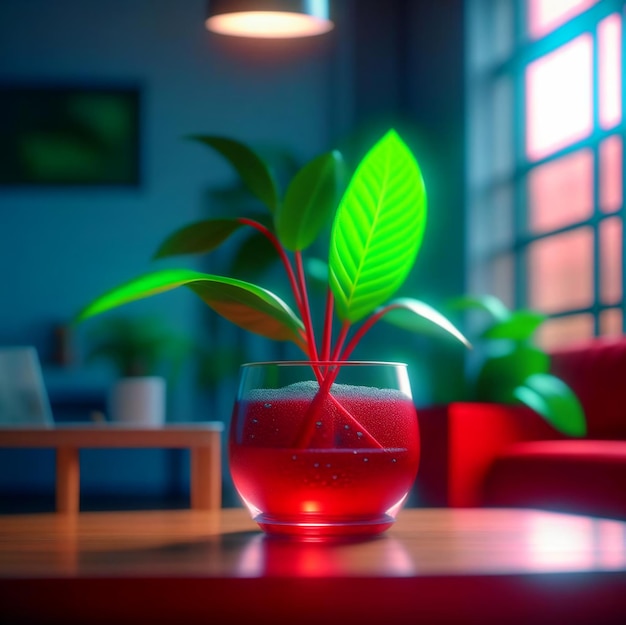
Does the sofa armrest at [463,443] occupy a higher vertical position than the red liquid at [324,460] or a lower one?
lower

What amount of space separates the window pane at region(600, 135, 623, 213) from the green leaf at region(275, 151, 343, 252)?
2944 millimetres

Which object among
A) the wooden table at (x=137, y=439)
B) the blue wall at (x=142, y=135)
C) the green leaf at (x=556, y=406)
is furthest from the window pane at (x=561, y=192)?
the wooden table at (x=137, y=439)

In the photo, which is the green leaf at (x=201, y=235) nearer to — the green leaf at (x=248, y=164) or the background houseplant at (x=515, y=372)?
the green leaf at (x=248, y=164)

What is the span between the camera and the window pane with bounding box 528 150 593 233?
4070mm

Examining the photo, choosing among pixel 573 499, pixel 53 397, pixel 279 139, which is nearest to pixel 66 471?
pixel 573 499

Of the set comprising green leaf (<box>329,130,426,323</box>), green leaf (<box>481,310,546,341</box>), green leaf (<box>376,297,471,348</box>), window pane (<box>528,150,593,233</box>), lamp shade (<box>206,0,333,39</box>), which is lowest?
green leaf (<box>481,310,546,341</box>)

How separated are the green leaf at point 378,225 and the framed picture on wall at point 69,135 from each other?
5.09 meters

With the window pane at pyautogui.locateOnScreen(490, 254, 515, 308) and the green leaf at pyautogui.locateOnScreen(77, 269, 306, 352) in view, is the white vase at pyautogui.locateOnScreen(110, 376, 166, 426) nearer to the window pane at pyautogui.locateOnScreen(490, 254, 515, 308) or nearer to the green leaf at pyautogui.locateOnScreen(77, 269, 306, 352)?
the window pane at pyautogui.locateOnScreen(490, 254, 515, 308)

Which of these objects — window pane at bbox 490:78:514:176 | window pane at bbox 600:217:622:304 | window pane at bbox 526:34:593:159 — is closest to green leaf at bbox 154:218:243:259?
window pane at bbox 600:217:622:304

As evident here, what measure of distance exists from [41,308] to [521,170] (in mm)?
2780

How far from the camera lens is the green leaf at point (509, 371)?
9.91 ft

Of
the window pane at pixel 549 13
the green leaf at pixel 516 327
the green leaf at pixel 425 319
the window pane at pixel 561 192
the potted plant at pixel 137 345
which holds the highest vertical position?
the window pane at pixel 549 13

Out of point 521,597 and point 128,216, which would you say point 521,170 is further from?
point 521,597

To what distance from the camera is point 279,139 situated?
19.4ft
